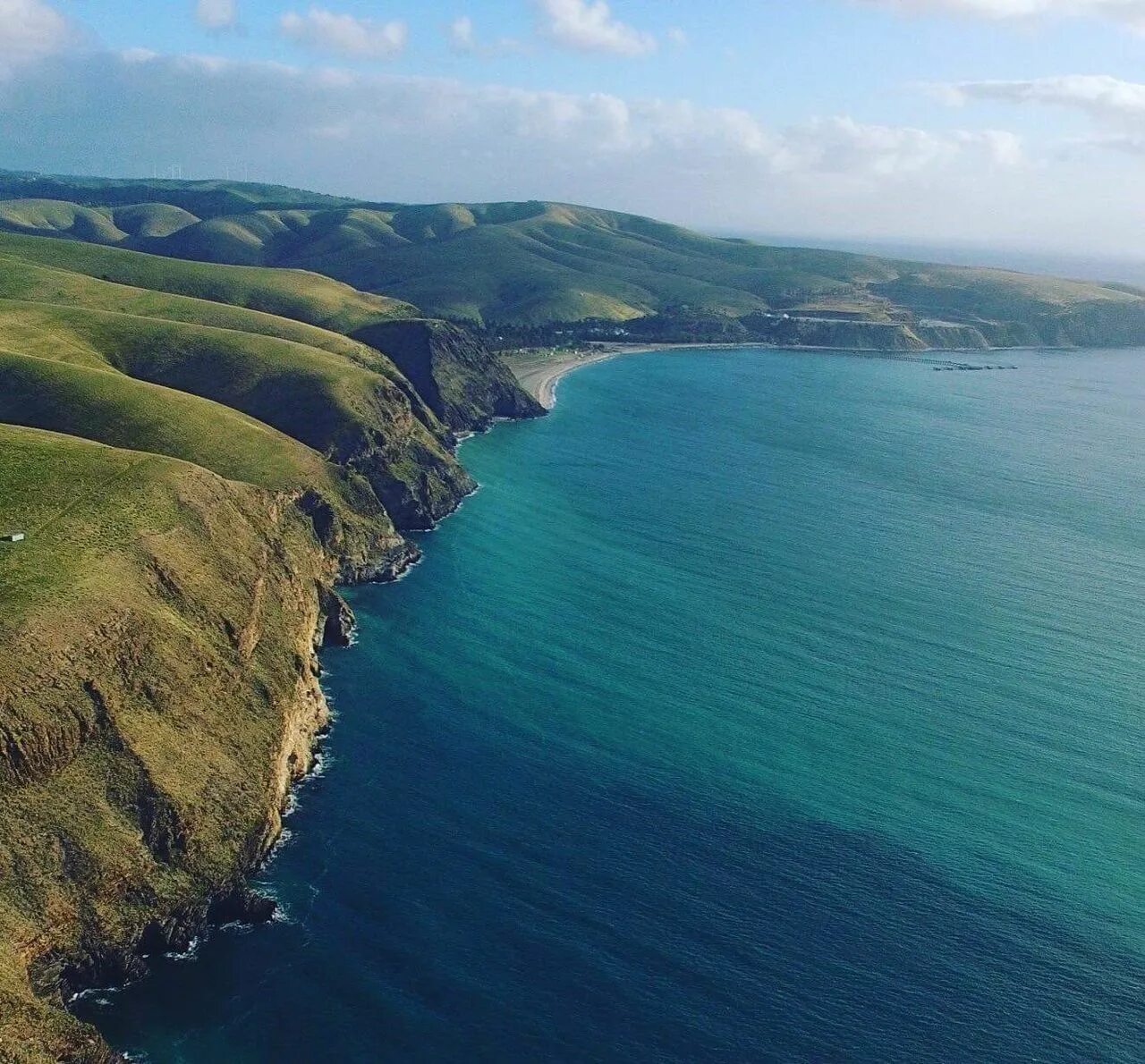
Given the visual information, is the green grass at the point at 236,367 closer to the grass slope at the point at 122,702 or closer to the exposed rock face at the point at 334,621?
the exposed rock face at the point at 334,621

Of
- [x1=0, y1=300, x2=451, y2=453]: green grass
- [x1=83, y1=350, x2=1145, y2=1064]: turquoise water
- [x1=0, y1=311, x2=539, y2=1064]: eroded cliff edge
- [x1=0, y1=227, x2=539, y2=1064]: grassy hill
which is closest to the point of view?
[x1=83, y1=350, x2=1145, y2=1064]: turquoise water

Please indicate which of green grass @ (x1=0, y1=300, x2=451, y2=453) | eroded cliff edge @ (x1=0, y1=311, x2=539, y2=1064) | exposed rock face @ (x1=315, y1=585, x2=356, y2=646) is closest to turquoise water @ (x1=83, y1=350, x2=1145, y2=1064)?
exposed rock face @ (x1=315, y1=585, x2=356, y2=646)

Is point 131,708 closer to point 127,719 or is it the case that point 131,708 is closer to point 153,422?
point 127,719

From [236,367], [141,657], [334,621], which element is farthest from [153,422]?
[141,657]

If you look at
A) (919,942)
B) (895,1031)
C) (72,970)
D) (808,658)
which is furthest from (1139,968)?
(72,970)

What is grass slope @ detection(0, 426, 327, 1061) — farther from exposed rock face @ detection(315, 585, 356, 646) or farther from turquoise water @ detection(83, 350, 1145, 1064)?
exposed rock face @ detection(315, 585, 356, 646)

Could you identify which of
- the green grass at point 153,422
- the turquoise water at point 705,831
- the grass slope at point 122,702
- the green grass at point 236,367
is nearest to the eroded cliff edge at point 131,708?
the grass slope at point 122,702
